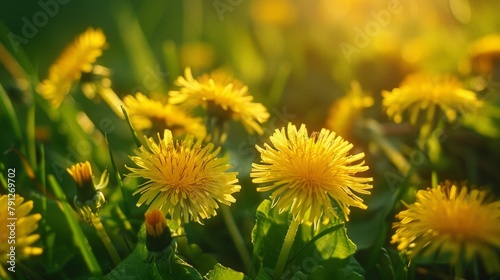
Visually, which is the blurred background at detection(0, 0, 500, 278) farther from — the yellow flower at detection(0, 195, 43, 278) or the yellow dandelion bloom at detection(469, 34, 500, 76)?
the yellow flower at detection(0, 195, 43, 278)

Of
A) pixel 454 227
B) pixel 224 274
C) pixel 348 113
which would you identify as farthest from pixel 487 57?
pixel 224 274

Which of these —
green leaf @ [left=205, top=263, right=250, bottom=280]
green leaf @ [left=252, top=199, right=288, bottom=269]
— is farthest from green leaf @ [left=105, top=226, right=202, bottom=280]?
green leaf @ [left=252, top=199, right=288, bottom=269]

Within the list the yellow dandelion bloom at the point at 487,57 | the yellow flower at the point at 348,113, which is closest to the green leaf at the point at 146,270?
the yellow flower at the point at 348,113

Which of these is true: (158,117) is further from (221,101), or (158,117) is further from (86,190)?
(86,190)

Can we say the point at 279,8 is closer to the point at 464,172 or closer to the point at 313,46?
the point at 313,46

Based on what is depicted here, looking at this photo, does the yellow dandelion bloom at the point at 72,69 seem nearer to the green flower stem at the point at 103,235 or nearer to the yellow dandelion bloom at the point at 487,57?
the green flower stem at the point at 103,235
